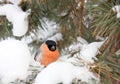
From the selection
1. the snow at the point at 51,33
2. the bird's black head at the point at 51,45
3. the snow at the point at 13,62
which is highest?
the snow at the point at 51,33

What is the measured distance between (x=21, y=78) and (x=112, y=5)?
376mm

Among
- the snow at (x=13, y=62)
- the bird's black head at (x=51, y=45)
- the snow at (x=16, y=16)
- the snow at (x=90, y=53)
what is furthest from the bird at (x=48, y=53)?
the snow at (x=13, y=62)

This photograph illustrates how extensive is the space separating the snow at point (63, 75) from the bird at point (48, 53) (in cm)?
105

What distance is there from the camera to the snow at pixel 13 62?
0.93 metres

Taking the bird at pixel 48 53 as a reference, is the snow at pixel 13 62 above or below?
below

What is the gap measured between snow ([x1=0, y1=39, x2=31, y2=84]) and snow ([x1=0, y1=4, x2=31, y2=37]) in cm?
62

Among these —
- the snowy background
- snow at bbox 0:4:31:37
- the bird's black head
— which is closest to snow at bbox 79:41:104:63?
the snowy background

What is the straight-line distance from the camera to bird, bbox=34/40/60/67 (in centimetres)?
201

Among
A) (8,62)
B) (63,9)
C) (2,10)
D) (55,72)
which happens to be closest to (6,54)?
(8,62)

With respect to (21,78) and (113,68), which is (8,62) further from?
(113,68)

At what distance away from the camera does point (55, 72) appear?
89cm

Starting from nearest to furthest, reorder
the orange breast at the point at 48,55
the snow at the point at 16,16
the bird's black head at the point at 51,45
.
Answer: the snow at the point at 16,16 < the orange breast at the point at 48,55 < the bird's black head at the point at 51,45

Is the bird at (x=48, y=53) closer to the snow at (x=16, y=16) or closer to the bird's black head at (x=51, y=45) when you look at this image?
the bird's black head at (x=51, y=45)

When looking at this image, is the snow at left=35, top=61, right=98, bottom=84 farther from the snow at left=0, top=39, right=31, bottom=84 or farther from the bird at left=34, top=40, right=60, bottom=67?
the bird at left=34, top=40, right=60, bottom=67
